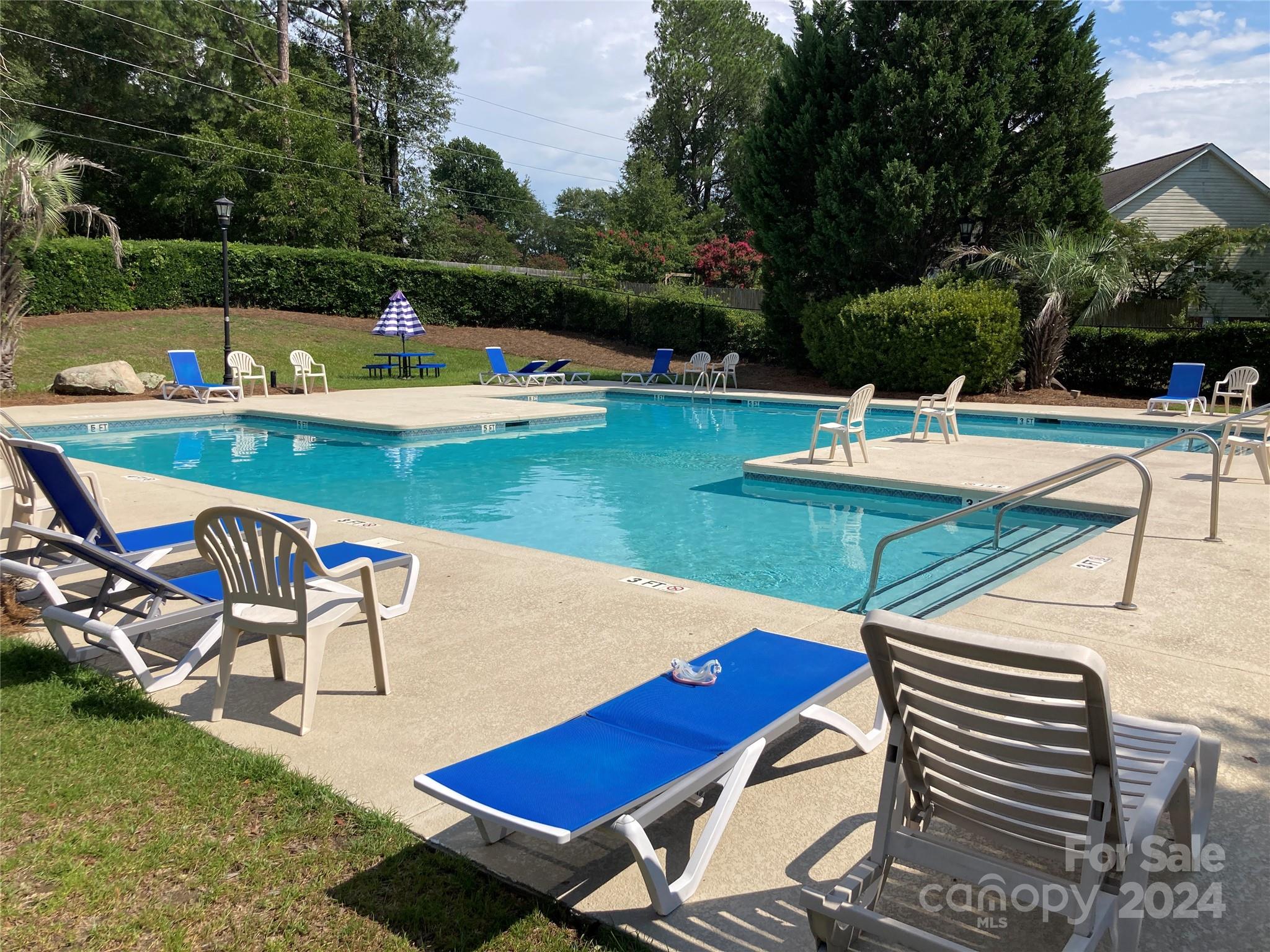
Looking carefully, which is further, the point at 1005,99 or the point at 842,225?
the point at 842,225

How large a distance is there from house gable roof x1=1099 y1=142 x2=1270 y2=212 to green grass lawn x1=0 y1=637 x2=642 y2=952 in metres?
26.3

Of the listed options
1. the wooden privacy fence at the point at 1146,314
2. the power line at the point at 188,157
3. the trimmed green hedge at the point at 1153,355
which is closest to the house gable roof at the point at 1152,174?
the wooden privacy fence at the point at 1146,314

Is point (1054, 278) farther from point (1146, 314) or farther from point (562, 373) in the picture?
point (562, 373)

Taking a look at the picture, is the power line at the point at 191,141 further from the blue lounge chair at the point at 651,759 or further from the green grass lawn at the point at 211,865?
the blue lounge chair at the point at 651,759

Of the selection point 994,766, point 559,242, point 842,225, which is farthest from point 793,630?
point 559,242

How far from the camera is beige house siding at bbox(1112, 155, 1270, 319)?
85.1 ft

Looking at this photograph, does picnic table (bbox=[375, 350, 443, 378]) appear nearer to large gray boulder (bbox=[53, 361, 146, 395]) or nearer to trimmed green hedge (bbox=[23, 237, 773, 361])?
trimmed green hedge (bbox=[23, 237, 773, 361])

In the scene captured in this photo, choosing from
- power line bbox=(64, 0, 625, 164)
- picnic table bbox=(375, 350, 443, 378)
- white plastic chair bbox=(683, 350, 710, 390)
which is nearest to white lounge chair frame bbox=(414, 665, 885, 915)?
Answer: white plastic chair bbox=(683, 350, 710, 390)

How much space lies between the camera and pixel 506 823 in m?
2.22

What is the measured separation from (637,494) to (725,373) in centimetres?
1071

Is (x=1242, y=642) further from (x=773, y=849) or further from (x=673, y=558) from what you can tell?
(x=673, y=558)

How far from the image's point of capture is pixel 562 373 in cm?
2209

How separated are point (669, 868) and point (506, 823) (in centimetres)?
68

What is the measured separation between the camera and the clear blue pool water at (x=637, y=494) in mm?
7422
